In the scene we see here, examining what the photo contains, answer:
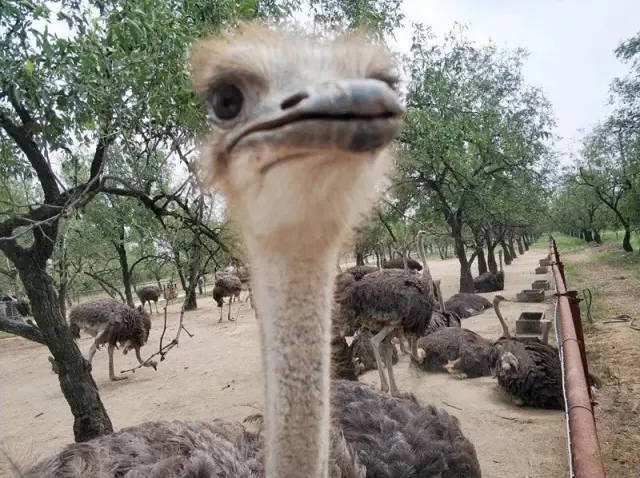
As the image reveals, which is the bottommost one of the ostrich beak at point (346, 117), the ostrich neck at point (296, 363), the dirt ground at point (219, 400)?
the dirt ground at point (219, 400)

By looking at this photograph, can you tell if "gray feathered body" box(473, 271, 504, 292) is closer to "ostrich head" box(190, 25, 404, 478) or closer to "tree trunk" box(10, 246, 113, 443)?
"tree trunk" box(10, 246, 113, 443)

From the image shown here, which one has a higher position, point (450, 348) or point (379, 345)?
point (379, 345)

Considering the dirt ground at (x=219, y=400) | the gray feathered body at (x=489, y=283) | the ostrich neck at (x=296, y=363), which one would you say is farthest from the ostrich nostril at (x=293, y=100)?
the gray feathered body at (x=489, y=283)

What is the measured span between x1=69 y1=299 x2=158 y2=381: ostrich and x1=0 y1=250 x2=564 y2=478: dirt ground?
543 mm

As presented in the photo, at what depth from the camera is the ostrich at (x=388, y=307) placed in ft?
17.4

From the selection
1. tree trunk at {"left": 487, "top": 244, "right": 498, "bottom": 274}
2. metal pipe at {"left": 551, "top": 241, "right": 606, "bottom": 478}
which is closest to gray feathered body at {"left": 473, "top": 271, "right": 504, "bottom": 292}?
tree trunk at {"left": 487, "top": 244, "right": 498, "bottom": 274}

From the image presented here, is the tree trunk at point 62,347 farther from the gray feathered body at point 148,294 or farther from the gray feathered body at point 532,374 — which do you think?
the gray feathered body at point 148,294

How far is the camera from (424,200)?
12828mm

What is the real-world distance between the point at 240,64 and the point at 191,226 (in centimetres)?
257

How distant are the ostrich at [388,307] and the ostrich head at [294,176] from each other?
4209 mm

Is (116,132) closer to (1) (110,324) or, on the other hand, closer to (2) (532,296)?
(1) (110,324)

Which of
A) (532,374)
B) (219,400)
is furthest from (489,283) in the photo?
(219,400)

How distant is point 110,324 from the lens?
23.2 ft

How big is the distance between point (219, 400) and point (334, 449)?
431cm
